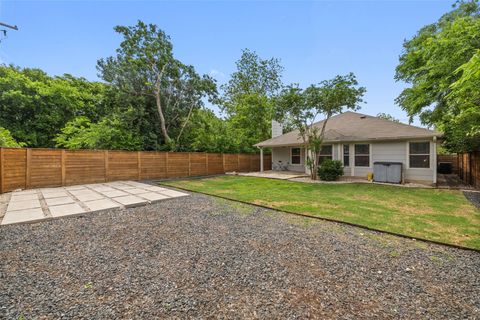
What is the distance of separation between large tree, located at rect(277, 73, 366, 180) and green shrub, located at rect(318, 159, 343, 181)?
39cm

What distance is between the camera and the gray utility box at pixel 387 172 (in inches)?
347

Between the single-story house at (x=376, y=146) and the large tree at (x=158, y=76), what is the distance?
7198 mm

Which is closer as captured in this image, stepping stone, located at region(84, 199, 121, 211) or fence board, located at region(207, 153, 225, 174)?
stepping stone, located at region(84, 199, 121, 211)

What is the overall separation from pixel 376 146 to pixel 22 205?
43.1 ft

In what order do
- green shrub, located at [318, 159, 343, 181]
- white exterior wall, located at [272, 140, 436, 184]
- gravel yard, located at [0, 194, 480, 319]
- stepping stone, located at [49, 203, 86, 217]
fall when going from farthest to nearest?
1. green shrub, located at [318, 159, 343, 181]
2. white exterior wall, located at [272, 140, 436, 184]
3. stepping stone, located at [49, 203, 86, 217]
4. gravel yard, located at [0, 194, 480, 319]

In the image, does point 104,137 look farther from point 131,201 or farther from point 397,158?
point 397,158

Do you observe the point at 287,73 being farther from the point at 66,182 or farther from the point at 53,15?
the point at 66,182

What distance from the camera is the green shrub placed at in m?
9.88

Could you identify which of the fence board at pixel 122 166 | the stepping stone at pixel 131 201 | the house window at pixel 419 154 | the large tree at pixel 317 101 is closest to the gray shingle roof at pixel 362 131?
the house window at pixel 419 154

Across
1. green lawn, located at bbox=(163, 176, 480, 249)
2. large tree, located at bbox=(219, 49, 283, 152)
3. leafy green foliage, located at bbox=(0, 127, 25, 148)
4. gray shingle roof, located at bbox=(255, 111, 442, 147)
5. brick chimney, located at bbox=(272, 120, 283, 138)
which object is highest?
large tree, located at bbox=(219, 49, 283, 152)

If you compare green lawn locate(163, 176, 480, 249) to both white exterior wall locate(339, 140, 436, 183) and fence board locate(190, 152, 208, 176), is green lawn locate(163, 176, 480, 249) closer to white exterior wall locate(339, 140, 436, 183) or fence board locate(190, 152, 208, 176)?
white exterior wall locate(339, 140, 436, 183)

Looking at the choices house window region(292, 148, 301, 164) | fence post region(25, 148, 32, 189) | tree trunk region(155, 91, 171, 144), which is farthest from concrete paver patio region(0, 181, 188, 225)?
house window region(292, 148, 301, 164)

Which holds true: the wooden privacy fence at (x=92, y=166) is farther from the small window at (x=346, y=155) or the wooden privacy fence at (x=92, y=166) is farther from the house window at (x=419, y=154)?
the house window at (x=419, y=154)

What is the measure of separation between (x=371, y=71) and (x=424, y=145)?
17.2 ft
